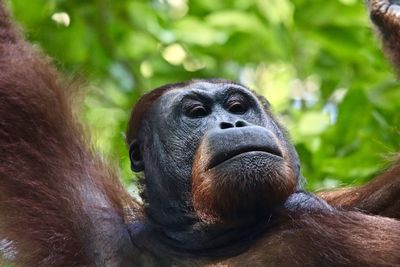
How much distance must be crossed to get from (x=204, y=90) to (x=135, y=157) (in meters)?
0.52

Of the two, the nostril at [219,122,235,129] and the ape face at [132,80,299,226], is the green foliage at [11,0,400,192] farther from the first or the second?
the nostril at [219,122,235,129]

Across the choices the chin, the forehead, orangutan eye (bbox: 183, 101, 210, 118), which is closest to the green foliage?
the forehead

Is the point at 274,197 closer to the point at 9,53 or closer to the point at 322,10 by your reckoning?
the point at 9,53

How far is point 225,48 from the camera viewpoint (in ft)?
25.6

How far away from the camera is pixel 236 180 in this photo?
15.5 ft

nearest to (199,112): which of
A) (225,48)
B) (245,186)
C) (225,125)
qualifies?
(225,125)

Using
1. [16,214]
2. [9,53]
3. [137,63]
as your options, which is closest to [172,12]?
[137,63]

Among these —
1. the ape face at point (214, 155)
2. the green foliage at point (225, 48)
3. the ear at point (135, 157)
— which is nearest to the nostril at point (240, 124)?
the ape face at point (214, 155)

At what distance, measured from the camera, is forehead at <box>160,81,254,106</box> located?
526 cm

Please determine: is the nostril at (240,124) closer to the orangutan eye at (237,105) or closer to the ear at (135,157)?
the orangutan eye at (237,105)

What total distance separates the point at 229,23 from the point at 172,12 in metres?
1.72

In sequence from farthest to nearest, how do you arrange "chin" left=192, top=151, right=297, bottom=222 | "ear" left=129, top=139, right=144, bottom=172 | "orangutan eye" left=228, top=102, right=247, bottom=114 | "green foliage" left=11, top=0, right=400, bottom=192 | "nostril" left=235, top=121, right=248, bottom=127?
"green foliage" left=11, top=0, right=400, bottom=192 → "ear" left=129, top=139, right=144, bottom=172 → "orangutan eye" left=228, top=102, right=247, bottom=114 → "nostril" left=235, top=121, right=248, bottom=127 → "chin" left=192, top=151, right=297, bottom=222

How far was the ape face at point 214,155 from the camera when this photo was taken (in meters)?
4.76

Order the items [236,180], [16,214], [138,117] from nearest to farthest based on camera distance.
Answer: [236,180], [16,214], [138,117]
